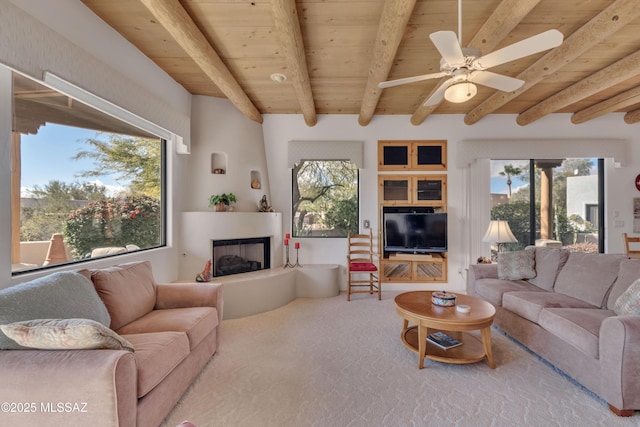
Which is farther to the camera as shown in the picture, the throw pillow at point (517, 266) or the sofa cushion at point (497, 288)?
the throw pillow at point (517, 266)

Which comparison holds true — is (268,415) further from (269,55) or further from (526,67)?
(526,67)

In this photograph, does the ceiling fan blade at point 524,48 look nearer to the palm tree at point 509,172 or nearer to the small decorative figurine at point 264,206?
the small decorative figurine at point 264,206

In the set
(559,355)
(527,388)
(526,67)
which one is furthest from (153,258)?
(526,67)

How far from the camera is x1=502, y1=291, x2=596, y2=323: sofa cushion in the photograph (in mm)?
2414

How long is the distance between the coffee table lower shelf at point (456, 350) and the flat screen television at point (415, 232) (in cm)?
175

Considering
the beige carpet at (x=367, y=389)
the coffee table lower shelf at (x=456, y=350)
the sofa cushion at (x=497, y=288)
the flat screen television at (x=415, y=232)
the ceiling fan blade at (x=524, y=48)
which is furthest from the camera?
the flat screen television at (x=415, y=232)

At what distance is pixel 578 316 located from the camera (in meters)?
2.12

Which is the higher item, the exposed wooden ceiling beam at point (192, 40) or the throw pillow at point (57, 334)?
the exposed wooden ceiling beam at point (192, 40)

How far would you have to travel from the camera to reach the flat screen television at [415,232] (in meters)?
4.28

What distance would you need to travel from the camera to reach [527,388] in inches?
79.0

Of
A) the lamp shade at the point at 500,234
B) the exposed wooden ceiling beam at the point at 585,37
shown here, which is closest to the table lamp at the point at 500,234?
the lamp shade at the point at 500,234

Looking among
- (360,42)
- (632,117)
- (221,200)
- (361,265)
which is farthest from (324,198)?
(632,117)

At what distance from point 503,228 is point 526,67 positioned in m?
1.86

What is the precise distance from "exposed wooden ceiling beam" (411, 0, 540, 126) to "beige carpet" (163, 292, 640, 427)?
2.67m
